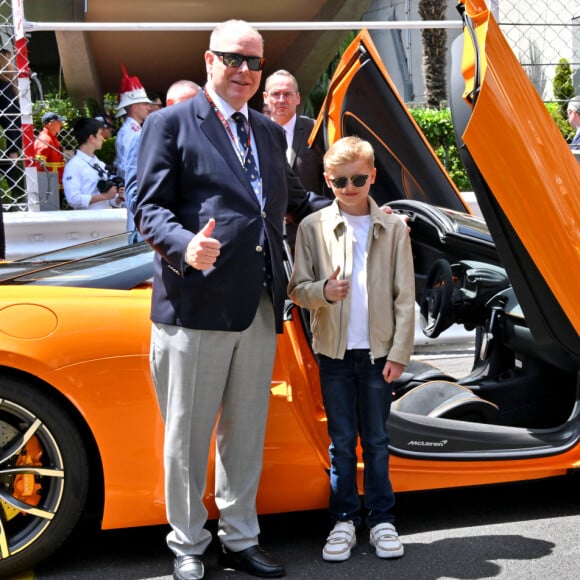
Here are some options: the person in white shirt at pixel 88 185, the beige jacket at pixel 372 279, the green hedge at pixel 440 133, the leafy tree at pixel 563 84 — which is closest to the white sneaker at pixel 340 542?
the beige jacket at pixel 372 279

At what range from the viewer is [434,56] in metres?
18.2

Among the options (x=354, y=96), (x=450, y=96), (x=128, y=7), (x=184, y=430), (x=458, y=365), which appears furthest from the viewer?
(x=128, y=7)

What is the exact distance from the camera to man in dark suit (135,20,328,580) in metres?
2.90

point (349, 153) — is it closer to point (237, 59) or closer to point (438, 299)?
point (237, 59)

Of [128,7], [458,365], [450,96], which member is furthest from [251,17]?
[450,96]

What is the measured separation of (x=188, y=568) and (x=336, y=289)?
1.03 meters

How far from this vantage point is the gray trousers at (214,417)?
2.95 metres

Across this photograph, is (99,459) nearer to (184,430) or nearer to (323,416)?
(184,430)

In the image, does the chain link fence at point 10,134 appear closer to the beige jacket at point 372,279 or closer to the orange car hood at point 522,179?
the beige jacket at point 372,279

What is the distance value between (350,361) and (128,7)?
45.1 ft

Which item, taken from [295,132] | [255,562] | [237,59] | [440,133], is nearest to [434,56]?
[440,133]

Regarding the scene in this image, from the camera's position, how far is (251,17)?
16406mm

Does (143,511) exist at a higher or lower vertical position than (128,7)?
lower

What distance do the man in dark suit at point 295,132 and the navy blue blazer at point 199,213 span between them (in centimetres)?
198
